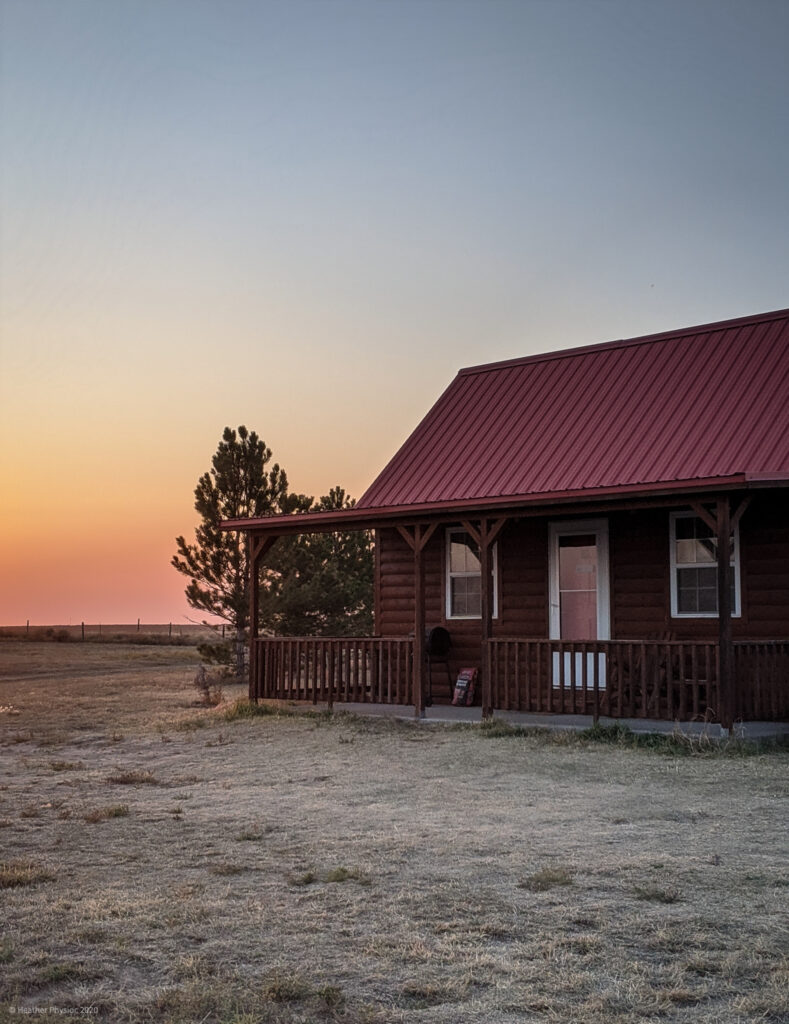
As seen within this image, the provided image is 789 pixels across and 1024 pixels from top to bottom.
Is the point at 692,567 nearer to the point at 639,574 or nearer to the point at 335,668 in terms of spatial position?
the point at 639,574

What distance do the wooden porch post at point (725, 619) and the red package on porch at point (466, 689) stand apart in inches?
194

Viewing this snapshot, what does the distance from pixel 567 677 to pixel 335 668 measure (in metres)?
3.61

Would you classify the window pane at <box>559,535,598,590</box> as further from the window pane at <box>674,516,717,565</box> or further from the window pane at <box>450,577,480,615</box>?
the window pane at <box>450,577,480,615</box>

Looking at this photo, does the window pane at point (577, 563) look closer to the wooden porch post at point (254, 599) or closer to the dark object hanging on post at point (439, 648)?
the dark object hanging on post at point (439, 648)

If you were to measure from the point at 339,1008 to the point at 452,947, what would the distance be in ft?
2.85

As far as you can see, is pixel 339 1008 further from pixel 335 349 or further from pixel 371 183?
pixel 335 349

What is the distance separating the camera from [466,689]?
1652cm

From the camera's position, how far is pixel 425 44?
1584cm

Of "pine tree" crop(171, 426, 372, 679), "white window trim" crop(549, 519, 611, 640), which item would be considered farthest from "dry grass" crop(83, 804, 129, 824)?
"pine tree" crop(171, 426, 372, 679)

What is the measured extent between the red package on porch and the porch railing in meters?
1.33

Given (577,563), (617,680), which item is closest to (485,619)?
(617,680)

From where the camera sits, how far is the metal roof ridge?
55.4 ft

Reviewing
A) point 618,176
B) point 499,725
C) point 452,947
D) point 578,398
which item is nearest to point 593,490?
point 499,725

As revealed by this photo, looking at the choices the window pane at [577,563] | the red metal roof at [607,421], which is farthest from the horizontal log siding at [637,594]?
the red metal roof at [607,421]
